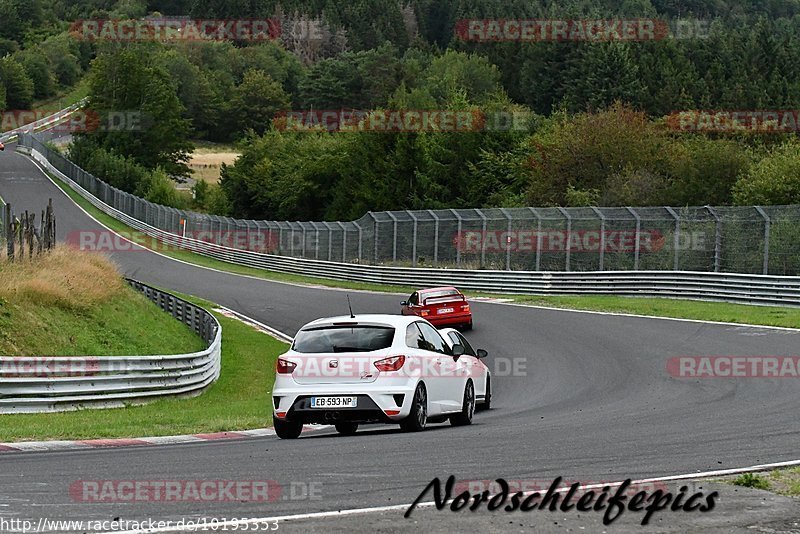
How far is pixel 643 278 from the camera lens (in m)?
37.6

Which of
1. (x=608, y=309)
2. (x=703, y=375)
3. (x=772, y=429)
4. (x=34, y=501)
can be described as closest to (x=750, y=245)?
(x=608, y=309)

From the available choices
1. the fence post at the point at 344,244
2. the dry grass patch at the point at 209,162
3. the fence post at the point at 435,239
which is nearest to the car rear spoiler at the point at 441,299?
the fence post at the point at 435,239

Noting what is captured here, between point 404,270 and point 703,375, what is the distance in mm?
26881

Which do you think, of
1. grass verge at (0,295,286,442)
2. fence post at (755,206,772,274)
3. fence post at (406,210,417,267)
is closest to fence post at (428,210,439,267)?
fence post at (406,210,417,267)

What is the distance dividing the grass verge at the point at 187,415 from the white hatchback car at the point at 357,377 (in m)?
2.06

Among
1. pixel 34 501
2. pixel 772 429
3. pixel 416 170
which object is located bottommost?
pixel 416 170

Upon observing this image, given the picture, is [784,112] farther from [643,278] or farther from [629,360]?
[629,360]

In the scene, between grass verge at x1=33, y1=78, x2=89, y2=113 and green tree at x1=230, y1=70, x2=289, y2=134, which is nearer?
green tree at x1=230, y1=70, x2=289, y2=134

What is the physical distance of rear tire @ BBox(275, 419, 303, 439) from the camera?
13703 millimetres

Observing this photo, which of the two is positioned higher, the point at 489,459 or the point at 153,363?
the point at 489,459

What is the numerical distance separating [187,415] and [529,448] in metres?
7.76

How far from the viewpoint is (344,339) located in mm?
13641

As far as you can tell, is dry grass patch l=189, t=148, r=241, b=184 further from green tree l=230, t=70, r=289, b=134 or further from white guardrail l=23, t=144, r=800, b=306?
white guardrail l=23, t=144, r=800, b=306

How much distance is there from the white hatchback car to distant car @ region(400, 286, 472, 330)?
16998 millimetres
